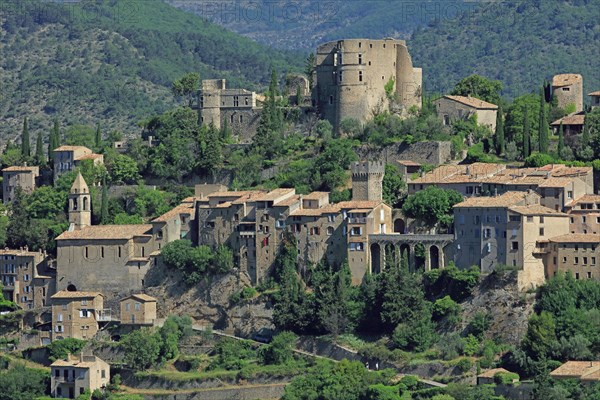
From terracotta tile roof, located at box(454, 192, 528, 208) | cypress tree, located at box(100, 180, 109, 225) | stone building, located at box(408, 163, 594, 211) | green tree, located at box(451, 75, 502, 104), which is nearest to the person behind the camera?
terracotta tile roof, located at box(454, 192, 528, 208)

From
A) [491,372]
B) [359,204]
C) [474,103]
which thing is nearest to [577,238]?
[491,372]

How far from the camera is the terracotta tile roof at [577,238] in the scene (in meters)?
90.8

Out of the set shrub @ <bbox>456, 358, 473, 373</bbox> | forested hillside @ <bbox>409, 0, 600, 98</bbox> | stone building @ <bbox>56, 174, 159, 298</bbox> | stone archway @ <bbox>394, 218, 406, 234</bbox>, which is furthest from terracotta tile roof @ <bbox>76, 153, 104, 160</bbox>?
forested hillside @ <bbox>409, 0, 600, 98</bbox>

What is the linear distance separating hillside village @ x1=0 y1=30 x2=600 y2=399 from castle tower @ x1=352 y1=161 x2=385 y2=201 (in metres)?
0.09

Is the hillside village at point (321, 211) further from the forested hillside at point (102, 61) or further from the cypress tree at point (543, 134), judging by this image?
the forested hillside at point (102, 61)

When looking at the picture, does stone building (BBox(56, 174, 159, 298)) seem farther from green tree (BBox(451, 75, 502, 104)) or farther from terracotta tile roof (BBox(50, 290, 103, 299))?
green tree (BBox(451, 75, 502, 104))

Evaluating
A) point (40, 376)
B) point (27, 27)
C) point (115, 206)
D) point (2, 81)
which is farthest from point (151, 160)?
point (27, 27)

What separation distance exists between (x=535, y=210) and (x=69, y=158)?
30.7 m

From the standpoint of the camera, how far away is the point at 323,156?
341ft

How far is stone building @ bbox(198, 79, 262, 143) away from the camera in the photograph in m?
113

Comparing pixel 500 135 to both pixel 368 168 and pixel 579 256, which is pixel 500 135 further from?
pixel 579 256

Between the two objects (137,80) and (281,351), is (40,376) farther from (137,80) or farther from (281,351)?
(137,80)

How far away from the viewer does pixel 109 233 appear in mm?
101688

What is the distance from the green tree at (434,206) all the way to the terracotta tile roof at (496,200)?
212cm
